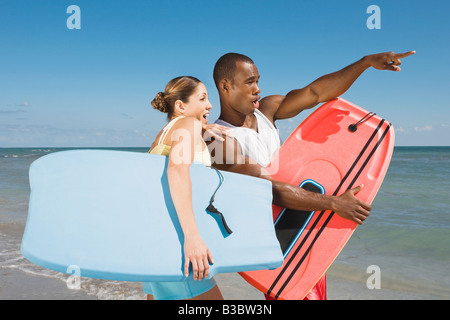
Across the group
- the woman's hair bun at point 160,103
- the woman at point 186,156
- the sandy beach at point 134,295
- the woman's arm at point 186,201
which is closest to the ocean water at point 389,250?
the sandy beach at point 134,295

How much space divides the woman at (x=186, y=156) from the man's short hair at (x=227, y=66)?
13.5 inches

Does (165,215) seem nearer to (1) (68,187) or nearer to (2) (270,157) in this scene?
(1) (68,187)

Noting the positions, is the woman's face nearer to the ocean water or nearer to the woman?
the woman

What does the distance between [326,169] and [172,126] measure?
3.14 feet

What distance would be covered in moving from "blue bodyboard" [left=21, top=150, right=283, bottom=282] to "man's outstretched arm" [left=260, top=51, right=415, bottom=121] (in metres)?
0.86

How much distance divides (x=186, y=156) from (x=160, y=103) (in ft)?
1.83

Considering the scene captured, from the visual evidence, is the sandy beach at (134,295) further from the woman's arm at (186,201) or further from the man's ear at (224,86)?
the woman's arm at (186,201)

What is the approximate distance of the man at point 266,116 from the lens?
1988 millimetres

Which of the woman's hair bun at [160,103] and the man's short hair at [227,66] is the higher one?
the man's short hair at [227,66]

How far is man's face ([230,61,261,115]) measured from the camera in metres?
2.16

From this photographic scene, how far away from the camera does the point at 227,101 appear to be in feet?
7.38

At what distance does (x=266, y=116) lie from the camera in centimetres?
235

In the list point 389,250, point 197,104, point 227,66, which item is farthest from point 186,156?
point 389,250
